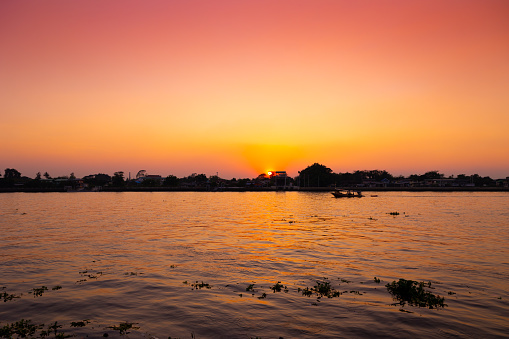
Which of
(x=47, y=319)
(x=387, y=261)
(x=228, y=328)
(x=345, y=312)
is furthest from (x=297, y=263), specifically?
(x=47, y=319)

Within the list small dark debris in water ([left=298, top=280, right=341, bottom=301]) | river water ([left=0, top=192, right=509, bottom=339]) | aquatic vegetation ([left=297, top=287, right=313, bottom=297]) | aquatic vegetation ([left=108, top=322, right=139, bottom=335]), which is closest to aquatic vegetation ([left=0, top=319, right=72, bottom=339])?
river water ([left=0, top=192, right=509, bottom=339])

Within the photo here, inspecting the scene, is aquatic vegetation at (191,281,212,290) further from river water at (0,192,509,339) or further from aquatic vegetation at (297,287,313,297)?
aquatic vegetation at (297,287,313,297)

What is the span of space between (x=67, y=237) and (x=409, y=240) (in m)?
38.1

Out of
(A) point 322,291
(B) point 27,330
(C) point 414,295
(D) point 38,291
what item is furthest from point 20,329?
(C) point 414,295

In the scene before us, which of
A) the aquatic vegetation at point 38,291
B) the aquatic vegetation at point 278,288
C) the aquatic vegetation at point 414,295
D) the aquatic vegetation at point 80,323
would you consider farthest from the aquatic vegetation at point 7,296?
the aquatic vegetation at point 414,295

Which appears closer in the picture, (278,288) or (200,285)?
(278,288)

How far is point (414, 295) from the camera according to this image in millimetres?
16156

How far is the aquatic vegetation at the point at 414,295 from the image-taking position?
1536 cm

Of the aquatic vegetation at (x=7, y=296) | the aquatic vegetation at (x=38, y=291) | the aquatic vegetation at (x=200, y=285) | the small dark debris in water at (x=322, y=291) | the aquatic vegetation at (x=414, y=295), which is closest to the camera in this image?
the aquatic vegetation at (x=414, y=295)

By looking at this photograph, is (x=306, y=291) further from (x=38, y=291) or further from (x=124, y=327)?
(x=38, y=291)

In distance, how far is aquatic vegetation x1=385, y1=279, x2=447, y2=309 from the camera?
1536 cm

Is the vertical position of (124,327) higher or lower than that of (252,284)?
higher

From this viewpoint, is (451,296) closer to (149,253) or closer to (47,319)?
(47,319)

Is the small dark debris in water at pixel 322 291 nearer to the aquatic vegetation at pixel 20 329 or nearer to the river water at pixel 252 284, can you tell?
the river water at pixel 252 284
